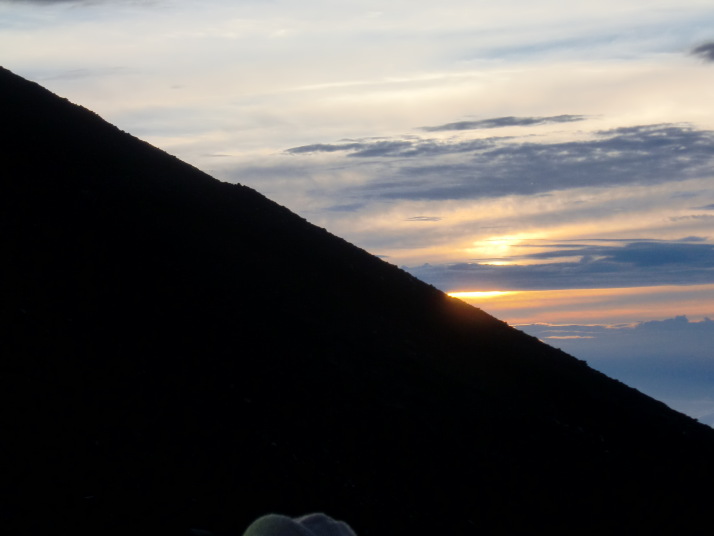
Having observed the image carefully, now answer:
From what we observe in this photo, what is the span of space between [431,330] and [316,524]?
19.8 metres

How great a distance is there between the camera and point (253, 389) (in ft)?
49.1

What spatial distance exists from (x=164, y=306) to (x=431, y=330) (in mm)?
8156

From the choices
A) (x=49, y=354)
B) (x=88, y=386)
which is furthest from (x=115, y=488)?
(x=49, y=354)

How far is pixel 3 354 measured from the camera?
1347 cm

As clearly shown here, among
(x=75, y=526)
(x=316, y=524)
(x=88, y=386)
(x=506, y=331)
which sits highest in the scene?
(x=506, y=331)

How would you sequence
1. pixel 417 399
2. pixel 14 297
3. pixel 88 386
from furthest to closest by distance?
pixel 417 399 < pixel 14 297 < pixel 88 386

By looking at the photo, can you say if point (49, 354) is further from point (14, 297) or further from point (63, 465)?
point (63, 465)

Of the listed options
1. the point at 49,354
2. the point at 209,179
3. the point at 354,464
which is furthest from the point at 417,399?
the point at 209,179

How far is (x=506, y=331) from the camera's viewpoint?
2548 centimetres

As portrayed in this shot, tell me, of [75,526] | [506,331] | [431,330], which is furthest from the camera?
[506,331]

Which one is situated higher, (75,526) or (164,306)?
(164,306)

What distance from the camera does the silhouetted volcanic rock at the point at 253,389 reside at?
38.4 ft

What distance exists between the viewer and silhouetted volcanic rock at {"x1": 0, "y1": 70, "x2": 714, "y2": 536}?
1171cm

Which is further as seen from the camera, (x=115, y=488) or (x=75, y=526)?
(x=115, y=488)
